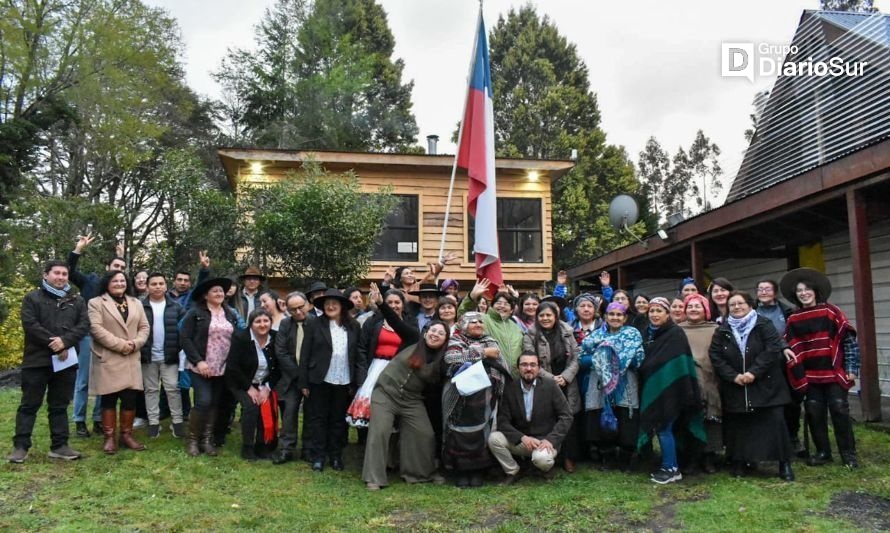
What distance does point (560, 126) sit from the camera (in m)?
29.0

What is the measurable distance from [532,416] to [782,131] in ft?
30.6

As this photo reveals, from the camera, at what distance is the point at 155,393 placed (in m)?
6.37

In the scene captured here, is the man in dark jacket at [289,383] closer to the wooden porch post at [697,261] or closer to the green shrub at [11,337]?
the wooden porch post at [697,261]

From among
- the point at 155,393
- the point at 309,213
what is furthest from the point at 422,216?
the point at 155,393

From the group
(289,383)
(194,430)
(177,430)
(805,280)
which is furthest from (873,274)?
(177,430)

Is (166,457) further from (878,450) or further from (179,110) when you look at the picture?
(179,110)

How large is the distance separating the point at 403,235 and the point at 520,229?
295cm

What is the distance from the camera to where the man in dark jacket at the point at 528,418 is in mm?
5316

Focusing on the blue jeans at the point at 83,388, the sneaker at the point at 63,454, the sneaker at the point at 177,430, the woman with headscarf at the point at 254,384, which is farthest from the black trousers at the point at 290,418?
the blue jeans at the point at 83,388

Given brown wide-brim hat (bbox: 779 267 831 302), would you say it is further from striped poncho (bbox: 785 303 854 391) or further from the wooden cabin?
the wooden cabin

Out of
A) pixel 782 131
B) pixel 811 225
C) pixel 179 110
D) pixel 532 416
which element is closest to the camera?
pixel 532 416

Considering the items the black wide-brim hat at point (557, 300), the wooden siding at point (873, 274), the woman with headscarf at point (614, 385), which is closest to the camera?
the woman with headscarf at point (614, 385)

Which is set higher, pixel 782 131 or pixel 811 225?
pixel 782 131

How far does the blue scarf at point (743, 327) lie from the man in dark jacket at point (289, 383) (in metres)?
3.93
